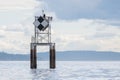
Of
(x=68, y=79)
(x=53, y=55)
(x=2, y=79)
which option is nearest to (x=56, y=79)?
(x=68, y=79)

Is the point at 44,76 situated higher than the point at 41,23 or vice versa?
the point at 41,23

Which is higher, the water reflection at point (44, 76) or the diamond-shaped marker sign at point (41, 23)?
the diamond-shaped marker sign at point (41, 23)

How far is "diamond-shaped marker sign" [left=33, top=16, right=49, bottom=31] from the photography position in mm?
84438

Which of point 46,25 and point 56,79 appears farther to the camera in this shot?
point 46,25

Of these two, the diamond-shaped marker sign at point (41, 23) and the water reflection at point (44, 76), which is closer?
the water reflection at point (44, 76)

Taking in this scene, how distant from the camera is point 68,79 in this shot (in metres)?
57.6

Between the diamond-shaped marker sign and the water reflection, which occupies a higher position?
the diamond-shaped marker sign

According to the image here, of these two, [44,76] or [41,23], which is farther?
[41,23]

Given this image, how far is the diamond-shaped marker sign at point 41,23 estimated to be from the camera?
277ft

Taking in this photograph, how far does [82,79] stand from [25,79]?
23.0ft

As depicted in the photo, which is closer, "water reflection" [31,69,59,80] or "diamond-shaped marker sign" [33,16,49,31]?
"water reflection" [31,69,59,80]

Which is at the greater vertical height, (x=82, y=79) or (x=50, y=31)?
(x=50, y=31)

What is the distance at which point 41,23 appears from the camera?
85.0 metres

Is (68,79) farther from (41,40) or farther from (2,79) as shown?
(41,40)
